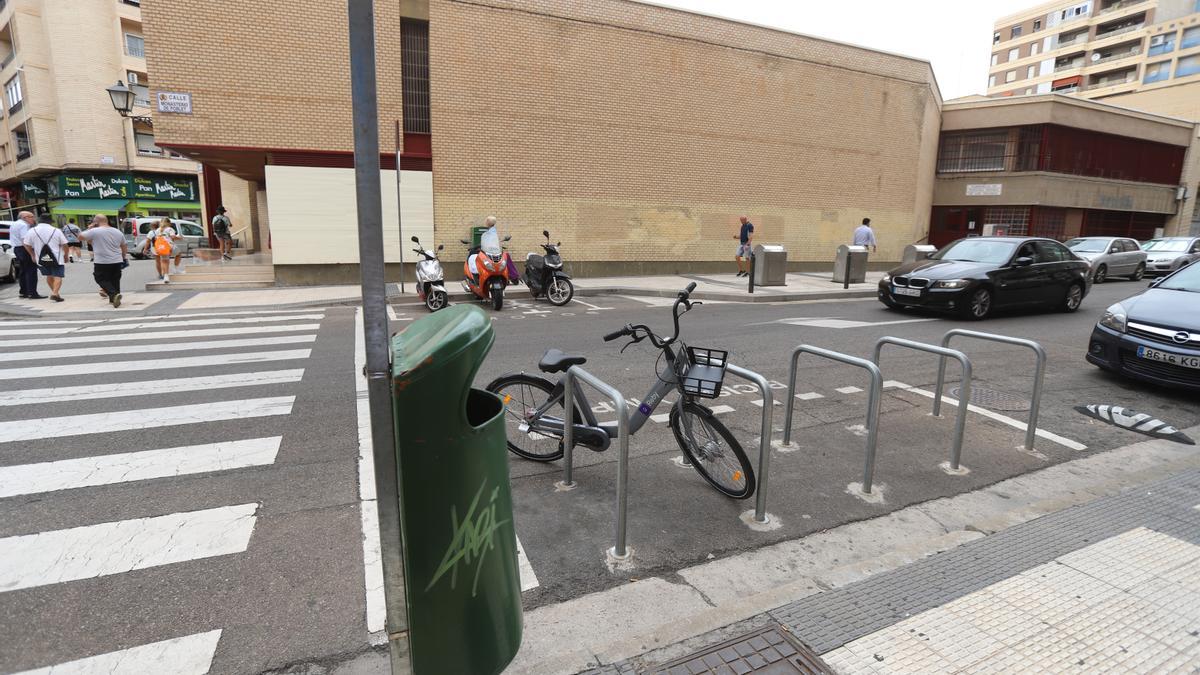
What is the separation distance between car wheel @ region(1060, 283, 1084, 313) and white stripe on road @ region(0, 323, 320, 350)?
14215 millimetres

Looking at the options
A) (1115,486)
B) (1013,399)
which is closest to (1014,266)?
(1013,399)

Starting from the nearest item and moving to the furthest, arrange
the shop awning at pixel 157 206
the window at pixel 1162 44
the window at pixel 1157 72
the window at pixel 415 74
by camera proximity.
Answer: the window at pixel 415 74
the shop awning at pixel 157 206
the window at pixel 1162 44
the window at pixel 1157 72

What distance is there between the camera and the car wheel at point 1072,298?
41.3 ft

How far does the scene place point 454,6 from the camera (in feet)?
52.2

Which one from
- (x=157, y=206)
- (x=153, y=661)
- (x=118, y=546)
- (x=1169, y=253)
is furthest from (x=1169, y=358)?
(x=157, y=206)

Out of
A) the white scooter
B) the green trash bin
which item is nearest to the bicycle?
the green trash bin

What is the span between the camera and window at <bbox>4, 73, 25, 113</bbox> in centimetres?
4081

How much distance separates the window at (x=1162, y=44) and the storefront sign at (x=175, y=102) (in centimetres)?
7413

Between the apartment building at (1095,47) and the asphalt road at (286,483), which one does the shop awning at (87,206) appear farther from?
the apartment building at (1095,47)

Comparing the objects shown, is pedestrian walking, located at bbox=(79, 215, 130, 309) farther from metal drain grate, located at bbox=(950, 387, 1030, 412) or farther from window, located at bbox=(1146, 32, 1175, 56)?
window, located at bbox=(1146, 32, 1175, 56)

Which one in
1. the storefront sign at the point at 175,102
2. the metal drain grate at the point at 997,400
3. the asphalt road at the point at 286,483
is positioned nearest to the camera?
the asphalt road at the point at 286,483

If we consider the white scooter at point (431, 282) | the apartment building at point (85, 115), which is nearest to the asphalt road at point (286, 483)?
the white scooter at point (431, 282)

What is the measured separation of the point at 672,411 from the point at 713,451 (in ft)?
1.29

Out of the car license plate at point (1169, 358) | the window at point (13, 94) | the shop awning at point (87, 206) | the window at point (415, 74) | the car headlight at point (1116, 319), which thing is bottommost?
the car license plate at point (1169, 358)
